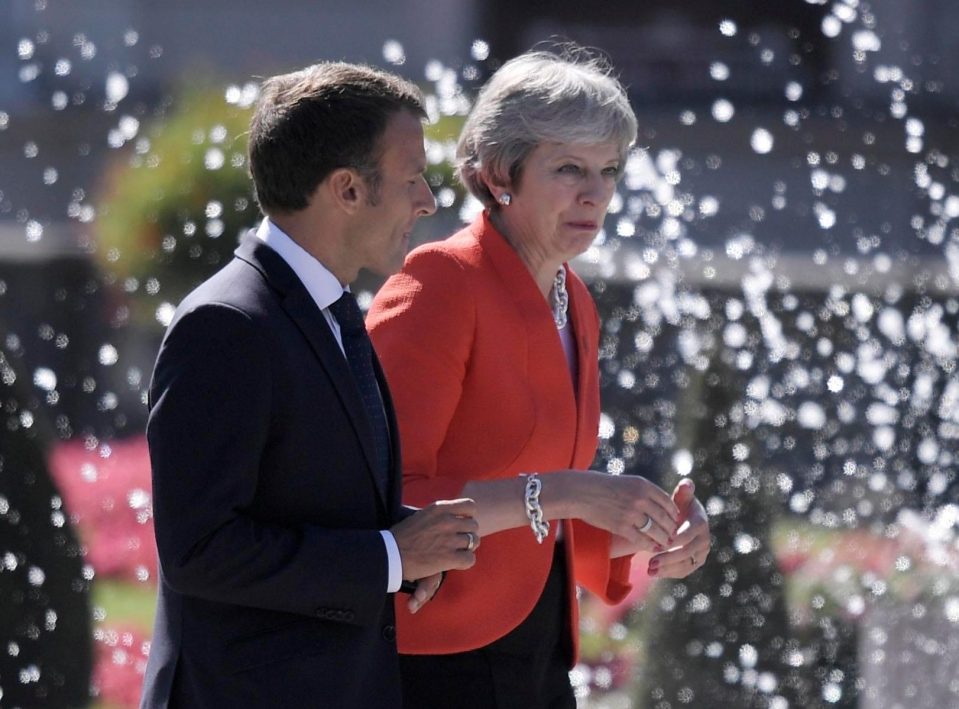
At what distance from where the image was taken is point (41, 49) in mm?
9227

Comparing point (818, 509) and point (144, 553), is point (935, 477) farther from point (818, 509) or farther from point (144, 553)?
point (144, 553)

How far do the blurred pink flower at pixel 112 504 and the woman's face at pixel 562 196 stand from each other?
230 cm

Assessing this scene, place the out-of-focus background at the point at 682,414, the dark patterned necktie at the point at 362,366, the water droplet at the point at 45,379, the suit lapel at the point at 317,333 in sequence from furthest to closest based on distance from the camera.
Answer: the water droplet at the point at 45,379 < the out-of-focus background at the point at 682,414 < the dark patterned necktie at the point at 362,366 < the suit lapel at the point at 317,333

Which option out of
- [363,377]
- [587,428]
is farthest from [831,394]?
[363,377]

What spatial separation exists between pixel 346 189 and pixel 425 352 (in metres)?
0.35

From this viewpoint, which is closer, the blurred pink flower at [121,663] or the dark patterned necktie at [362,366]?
the dark patterned necktie at [362,366]

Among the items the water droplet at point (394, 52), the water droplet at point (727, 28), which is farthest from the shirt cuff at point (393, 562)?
the water droplet at point (727, 28)

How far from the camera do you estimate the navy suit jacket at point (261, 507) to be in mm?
1383

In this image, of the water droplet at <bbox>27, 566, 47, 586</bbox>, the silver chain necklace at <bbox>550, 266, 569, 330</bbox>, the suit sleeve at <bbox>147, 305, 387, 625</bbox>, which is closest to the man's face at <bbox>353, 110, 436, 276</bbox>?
the suit sleeve at <bbox>147, 305, 387, 625</bbox>

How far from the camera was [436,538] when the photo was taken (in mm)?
1504

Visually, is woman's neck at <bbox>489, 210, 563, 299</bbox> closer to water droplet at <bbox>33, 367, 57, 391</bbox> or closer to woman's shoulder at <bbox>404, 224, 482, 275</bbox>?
woman's shoulder at <bbox>404, 224, 482, 275</bbox>

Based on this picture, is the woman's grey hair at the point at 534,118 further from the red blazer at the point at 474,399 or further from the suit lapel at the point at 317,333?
the suit lapel at the point at 317,333

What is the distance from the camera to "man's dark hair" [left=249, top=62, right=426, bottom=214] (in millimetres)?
1534

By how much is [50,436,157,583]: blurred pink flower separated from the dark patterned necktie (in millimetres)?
2511
